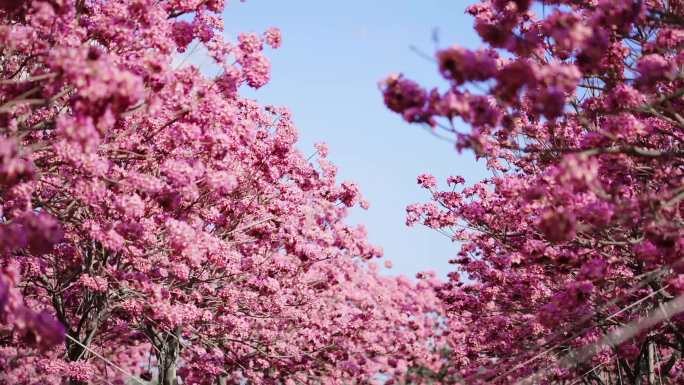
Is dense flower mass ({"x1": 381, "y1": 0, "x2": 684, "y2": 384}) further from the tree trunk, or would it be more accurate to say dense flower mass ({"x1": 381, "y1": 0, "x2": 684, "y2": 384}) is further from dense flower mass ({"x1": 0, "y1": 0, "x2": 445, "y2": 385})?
the tree trunk

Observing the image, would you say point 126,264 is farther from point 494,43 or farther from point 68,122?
point 494,43

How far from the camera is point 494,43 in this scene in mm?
5680

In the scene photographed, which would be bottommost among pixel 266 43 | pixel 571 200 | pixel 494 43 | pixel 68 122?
pixel 68 122

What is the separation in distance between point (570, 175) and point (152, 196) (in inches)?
196

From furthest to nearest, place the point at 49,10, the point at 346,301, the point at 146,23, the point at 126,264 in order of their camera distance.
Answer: the point at 346,301 → the point at 126,264 → the point at 146,23 → the point at 49,10

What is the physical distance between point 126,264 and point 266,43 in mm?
5065

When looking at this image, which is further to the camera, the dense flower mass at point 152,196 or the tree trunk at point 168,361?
the tree trunk at point 168,361

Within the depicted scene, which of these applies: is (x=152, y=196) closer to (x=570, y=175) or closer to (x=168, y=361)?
(x=570, y=175)

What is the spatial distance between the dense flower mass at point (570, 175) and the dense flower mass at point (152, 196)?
100 inches

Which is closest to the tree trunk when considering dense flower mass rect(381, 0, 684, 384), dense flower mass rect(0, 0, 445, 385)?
dense flower mass rect(0, 0, 445, 385)

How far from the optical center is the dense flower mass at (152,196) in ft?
16.7

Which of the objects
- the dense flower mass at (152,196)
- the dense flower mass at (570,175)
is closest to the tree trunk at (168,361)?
the dense flower mass at (152,196)

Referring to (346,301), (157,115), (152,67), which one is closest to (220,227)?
(157,115)

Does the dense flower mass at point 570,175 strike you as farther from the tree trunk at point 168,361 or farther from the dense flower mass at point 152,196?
the tree trunk at point 168,361
